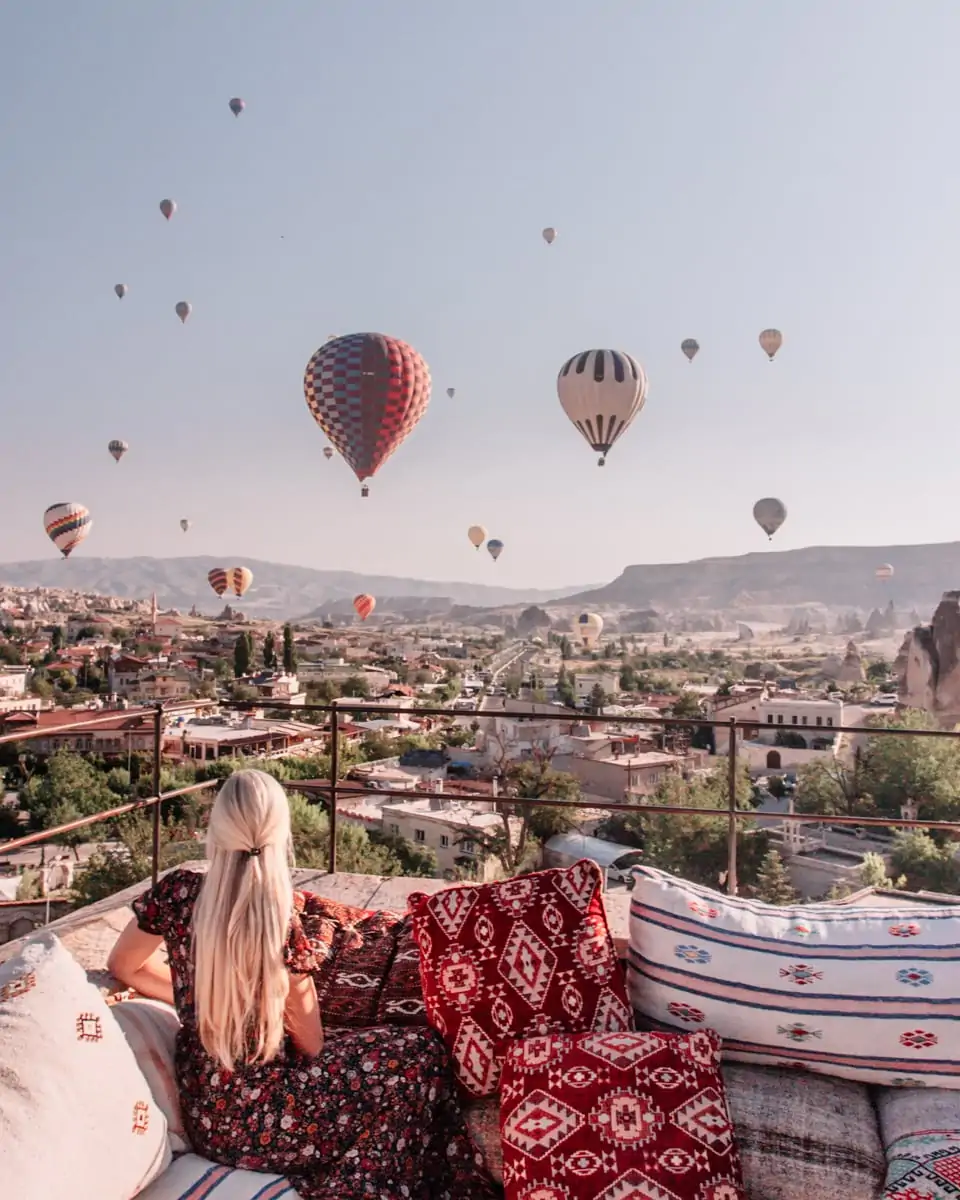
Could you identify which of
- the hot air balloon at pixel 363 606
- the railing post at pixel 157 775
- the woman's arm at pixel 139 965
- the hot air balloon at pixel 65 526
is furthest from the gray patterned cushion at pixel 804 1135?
the hot air balloon at pixel 363 606

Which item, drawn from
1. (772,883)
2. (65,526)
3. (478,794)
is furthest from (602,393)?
(65,526)

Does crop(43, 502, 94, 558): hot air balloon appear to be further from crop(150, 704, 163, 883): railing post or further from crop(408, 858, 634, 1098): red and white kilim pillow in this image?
crop(408, 858, 634, 1098): red and white kilim pillow

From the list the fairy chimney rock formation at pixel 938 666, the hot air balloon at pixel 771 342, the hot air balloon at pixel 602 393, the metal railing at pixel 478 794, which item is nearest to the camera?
the metal railing at pixel 478 794

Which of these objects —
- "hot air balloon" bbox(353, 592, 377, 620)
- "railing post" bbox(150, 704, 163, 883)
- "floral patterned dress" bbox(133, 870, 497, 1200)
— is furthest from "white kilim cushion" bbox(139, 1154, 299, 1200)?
"hot air balloon" bbox(353, 592, 377, 620)

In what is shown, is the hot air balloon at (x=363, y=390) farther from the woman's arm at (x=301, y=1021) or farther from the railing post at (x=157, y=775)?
the woman's arm at (x=301, y=1021)

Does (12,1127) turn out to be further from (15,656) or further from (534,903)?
(15,656)
